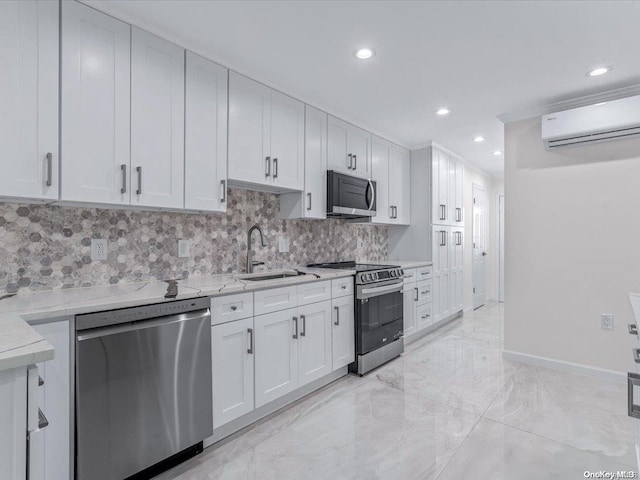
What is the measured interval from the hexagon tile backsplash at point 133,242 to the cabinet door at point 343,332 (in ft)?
2.26

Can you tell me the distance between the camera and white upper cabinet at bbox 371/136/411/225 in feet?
13.4

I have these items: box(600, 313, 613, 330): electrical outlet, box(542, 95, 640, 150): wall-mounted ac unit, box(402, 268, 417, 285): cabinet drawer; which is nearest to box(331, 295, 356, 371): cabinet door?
box(402, 268, 417, 285): cabinet drawer

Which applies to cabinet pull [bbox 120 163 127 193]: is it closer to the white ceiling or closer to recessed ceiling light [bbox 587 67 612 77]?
the white ceiling

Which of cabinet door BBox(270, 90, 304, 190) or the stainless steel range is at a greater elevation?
cabinet door BBox(270, 90, 304, 190)

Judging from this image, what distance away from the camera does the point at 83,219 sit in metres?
2.06

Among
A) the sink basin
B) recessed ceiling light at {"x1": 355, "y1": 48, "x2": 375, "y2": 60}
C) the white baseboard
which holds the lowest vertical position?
the white baseboard

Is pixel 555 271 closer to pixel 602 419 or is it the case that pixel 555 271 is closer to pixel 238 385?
pixel 602 419

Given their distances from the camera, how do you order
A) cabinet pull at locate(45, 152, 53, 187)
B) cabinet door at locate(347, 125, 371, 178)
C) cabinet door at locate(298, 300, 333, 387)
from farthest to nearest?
cabinet door at locate(347, 125, 371, 178) < cabinet door at locate(298, 300, 333, 387) < cabinet pull at locate(45, 152, 53, 187)

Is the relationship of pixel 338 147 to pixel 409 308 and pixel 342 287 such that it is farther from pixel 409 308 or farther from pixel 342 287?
pixel 409 308

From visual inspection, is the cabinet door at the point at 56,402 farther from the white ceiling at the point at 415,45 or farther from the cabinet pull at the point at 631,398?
the cabinet pull at the point at 631,398

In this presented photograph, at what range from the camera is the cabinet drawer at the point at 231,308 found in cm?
203

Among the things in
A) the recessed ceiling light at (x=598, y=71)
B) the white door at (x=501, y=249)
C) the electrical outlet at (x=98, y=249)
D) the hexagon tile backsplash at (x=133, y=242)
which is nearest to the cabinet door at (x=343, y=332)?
the hexagon tile backsplash at (x=133, y=242)

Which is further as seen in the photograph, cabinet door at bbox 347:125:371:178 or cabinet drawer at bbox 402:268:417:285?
cabinet drawer at bbox 402:268:417:285

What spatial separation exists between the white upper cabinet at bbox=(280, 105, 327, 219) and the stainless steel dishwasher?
1404 mm
